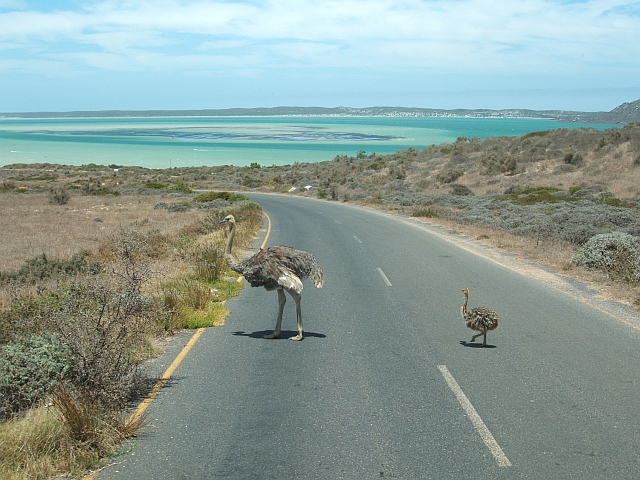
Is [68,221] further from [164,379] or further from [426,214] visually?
[164,379]

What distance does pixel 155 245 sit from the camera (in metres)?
20.0

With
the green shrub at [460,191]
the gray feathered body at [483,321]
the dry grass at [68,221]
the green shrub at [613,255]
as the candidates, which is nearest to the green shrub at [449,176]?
the green shrub at [460,191]

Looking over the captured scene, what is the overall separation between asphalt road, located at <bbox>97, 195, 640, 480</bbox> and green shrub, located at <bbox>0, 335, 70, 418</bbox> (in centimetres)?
106

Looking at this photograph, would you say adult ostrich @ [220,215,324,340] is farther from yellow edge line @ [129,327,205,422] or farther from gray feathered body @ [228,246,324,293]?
yellow edge line @ [129,327,205,422]

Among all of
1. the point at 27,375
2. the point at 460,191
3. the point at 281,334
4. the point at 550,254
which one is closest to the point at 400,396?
the point at 281,334

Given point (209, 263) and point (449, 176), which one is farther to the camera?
point (449, 176)

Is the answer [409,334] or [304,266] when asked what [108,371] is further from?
[409,334]

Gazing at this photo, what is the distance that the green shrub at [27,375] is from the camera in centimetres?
624

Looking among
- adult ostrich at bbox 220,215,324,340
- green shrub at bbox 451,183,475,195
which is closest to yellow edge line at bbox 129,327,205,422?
adult ostrich at bbox 220,215,324,340

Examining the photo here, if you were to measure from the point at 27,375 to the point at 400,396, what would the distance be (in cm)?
384

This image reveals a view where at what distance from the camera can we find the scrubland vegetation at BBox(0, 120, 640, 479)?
237 inches

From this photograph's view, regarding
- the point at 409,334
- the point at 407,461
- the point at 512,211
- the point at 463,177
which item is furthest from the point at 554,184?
the point at 407,461

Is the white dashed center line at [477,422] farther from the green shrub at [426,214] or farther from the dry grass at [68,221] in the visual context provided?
the green shrub at [426,214]

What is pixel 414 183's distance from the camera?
188 feet
